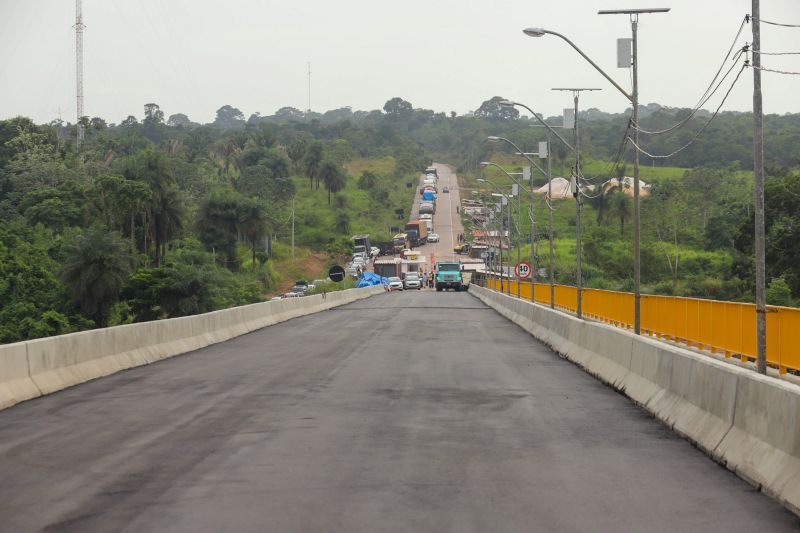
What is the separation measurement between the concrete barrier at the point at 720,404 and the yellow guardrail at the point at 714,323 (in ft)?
8.35

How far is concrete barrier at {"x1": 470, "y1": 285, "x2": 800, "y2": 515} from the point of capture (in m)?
9.39

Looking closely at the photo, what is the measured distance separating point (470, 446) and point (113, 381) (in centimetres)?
937

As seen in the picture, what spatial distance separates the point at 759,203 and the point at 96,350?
1242 centimetres

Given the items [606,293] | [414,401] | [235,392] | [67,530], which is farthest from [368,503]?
[606,293]

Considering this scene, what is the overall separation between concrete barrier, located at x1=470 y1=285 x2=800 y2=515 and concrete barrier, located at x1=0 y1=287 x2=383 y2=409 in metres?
8.95

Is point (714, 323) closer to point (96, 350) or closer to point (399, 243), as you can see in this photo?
point (96, 350)

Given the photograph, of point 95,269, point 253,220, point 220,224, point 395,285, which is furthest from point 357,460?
point 253,220

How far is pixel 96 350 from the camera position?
20.5m

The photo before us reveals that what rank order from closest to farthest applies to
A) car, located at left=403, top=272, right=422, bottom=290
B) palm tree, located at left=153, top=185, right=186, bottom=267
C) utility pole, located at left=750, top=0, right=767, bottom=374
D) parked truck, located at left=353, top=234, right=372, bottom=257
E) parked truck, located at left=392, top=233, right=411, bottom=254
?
utility pole, located at left=750, top=0, right=767, bottom=374 < palm tree, located at left=153, top=185, right=186, bottom=267 < car, located at left=403, top=272, right=422, bottom=290 < parked truck, located at left=353, top=234, right=372, bottom=257 < parked truck, located at left=392, top=233, right=411, bottom=254

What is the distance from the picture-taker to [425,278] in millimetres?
144125

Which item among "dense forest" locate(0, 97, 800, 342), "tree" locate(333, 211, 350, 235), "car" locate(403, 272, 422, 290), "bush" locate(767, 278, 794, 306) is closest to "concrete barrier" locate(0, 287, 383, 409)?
"dense forest" locate(0, 97, 800, 342)

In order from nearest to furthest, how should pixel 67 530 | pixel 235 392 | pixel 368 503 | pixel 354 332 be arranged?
pixel 67 530
pixel 368 503
pixel 235 392
pixel 354 332

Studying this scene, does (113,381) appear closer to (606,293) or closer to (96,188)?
(606,293)

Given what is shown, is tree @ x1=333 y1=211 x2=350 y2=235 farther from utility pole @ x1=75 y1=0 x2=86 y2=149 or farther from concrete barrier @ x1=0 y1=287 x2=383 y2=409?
concrete barrier @ x1=0 y1=287 x2=383 y2=409
